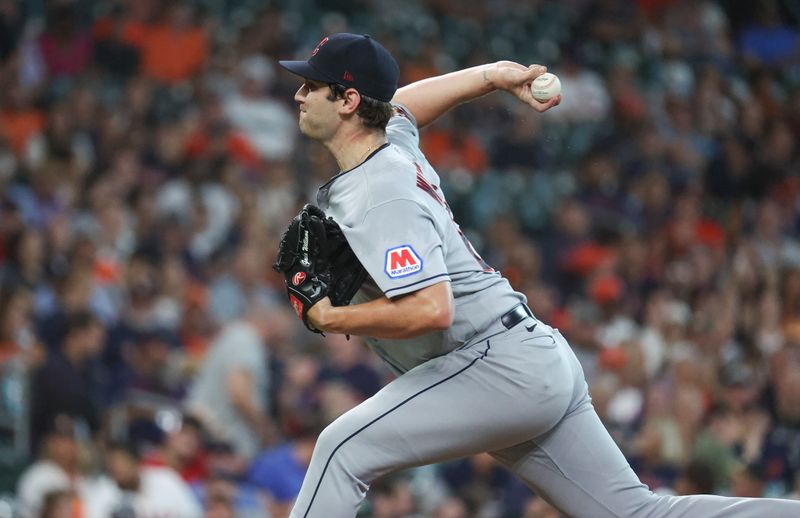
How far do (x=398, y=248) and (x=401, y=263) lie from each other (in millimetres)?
42

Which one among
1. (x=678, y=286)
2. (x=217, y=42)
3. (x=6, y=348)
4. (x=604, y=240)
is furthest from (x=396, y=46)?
(x=6, y=348)

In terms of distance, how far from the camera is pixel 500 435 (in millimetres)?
3557

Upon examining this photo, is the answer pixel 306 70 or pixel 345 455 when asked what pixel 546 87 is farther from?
pixel 345 455

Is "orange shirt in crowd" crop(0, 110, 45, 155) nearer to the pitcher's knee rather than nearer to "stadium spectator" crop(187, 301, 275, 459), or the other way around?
"stadium spectator" crop(187, 301, 275, 459)

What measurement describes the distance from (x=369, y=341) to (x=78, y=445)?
3150 mm

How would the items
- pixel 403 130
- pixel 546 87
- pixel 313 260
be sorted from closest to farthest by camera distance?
pixel 313 260 → pixel 546 87 → pixel 403 130

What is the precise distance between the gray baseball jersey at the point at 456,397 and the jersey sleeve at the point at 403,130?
17 cm

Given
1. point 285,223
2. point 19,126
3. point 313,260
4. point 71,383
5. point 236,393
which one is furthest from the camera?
point 285,223

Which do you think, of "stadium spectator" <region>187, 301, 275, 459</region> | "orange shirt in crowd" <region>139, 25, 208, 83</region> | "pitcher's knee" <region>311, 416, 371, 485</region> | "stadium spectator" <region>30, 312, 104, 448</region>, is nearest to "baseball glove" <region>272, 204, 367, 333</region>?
"pitcher's knee" <region>311, 416, 371, 485</region>

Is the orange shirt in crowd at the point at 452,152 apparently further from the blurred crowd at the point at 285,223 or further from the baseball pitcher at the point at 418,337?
the baseball pitcher at the point at 418,337

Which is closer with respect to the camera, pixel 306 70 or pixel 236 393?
pixel 306 70

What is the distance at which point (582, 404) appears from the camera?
12.3ft

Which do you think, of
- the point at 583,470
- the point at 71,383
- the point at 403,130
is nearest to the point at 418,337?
the point at 583,470

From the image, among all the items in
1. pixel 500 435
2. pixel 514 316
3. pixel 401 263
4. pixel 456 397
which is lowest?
pixel 500 435
